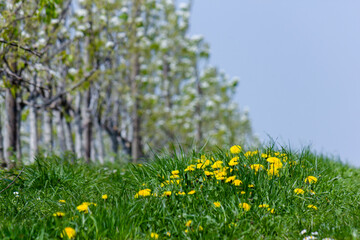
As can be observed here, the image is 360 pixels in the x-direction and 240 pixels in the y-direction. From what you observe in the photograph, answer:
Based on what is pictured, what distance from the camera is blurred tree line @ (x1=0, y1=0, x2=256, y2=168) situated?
1214cm

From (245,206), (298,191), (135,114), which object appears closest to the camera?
(245,206)

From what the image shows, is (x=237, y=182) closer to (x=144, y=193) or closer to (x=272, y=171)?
(x=272, y=171)

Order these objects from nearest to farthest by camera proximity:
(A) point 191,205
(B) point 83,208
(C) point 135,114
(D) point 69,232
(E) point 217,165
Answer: (D) point 69,232
(B) point 83,208
(A) point 191,205
(E) point 217,165
(C) point 135,114

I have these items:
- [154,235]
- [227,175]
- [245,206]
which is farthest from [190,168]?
[154,235]

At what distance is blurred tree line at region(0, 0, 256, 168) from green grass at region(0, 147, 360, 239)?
4783 millimetres

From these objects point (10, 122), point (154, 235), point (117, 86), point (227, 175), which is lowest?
point (154, 235)

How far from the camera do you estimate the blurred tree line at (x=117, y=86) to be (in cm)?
1214

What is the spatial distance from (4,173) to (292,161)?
417 centimetres

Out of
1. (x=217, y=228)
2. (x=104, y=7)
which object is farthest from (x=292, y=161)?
(x=104, y=7)

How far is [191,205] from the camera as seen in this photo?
4461 mm

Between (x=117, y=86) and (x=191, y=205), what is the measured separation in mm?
14730

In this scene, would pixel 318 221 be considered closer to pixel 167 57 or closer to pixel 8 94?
pixel 8 94

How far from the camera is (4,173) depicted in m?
6.29

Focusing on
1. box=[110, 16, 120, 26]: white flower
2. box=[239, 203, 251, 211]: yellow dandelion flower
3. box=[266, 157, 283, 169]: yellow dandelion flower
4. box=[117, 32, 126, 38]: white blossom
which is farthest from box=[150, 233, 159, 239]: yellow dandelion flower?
box=[110, 16, 120, 26]: white flower
